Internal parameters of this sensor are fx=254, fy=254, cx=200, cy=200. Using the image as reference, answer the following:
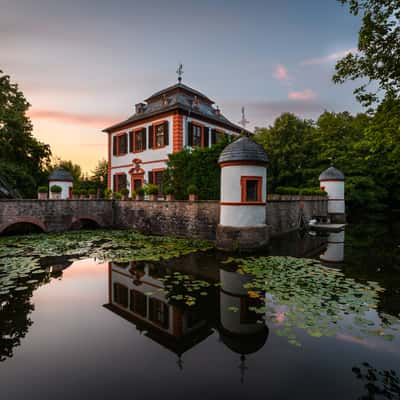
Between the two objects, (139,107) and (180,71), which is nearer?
(180,71)

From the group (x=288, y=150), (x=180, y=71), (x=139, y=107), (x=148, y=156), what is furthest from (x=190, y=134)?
(x=288, y=150)

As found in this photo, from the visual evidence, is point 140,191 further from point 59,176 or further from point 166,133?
point 59,176

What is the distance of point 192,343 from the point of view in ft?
13.3

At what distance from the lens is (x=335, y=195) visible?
22422 mm

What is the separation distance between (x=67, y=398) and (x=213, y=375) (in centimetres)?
172

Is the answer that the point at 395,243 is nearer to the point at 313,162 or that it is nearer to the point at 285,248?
the point at 285,248

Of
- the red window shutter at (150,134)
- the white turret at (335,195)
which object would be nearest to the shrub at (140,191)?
the red window shutter at (150,134)

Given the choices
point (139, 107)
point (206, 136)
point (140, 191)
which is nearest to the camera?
point (140, 191)

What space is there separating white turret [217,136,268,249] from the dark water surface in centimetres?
413

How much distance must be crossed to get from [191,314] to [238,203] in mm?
6442

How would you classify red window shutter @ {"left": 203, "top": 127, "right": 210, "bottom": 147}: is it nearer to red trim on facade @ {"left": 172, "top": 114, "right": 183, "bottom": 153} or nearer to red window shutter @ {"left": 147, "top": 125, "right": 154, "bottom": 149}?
red trim on facade @ {"left": 172, "top": 114, "right": 183, "bottom": 153}

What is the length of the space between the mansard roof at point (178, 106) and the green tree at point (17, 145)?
7.50 meters

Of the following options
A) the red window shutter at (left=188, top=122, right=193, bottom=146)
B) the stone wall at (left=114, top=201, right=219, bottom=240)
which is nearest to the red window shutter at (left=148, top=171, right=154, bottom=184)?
the stone wall at (left=114, top=201, right=219, bottom=240)

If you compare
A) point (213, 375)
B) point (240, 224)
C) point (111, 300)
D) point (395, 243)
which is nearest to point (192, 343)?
point (213, 375)
